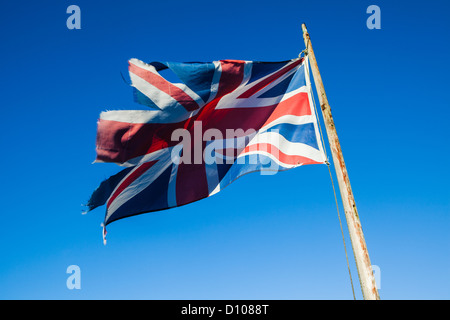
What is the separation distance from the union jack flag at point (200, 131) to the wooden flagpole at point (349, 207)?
742 mm

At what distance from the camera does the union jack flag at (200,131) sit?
7.51m

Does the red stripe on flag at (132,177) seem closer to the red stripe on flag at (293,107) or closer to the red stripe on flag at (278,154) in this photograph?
the red stripe on flag at (278,154)

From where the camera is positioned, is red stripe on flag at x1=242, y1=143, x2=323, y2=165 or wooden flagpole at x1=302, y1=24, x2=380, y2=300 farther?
red stripe on flag at x1=242, y1=143, x2=323, y2=165

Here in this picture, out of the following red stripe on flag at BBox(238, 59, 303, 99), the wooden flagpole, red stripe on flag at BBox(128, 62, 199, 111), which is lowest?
the wooden flagpole

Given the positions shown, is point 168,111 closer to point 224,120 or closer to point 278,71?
point 224,120

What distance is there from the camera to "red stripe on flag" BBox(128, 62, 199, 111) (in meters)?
7.40

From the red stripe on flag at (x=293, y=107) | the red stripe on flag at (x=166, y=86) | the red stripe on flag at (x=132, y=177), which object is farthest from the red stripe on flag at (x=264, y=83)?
the red stripe on flag at (x=132, y=177)

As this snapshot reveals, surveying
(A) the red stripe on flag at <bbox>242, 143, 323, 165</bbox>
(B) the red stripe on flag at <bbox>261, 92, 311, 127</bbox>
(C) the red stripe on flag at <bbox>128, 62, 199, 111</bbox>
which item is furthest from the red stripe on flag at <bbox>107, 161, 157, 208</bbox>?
(B) the red stripe on flag at <bbox>261, 92, 311, 127</bbox>

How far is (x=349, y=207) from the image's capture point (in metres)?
5.86

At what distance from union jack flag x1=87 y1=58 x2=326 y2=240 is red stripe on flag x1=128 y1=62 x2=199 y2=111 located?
0.06 feet

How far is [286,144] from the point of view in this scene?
25.1 ft

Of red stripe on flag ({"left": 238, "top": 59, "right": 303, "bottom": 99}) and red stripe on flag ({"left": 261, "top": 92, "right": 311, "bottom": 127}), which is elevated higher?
red stripe on flag ({"left": 238, "top": 59, "right": 303, "bottom": 99})

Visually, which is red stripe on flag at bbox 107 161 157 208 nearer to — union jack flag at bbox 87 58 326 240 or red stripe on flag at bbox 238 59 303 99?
union jack flag at bbox 87 58 326 240

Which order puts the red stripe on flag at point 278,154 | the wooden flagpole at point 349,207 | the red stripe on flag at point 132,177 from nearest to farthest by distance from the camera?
the wooden flagpole at point 349,207, the red stripe on flag at point 278,154, the red stripe on flag at point 132,177
